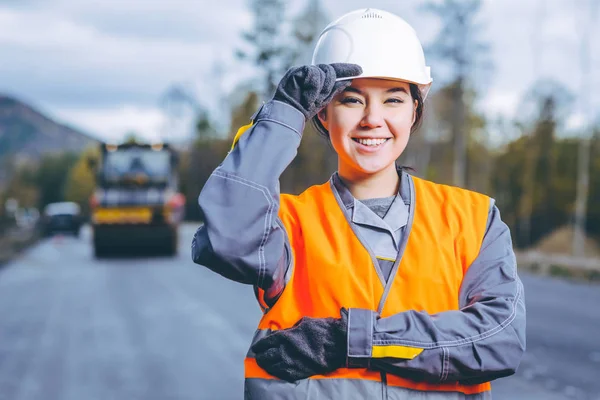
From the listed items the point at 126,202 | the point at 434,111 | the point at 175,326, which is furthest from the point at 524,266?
the point at 434,111

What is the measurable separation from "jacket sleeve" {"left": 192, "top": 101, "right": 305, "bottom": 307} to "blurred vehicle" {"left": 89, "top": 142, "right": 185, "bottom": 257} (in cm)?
2211

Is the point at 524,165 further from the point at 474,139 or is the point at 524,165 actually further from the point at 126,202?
the point at 126,202

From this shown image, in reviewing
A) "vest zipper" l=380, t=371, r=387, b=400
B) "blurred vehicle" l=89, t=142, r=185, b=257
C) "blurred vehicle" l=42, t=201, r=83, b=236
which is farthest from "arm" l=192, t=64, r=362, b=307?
"blurred vehicle" l=42, t=201, r=83, b=236

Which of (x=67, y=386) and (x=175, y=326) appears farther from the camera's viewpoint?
(x=175, y=326)

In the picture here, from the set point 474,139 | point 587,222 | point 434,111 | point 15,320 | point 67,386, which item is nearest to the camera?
point 67,386

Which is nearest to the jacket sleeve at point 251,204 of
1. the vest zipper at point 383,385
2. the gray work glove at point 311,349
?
the gray work glove at point 311,349

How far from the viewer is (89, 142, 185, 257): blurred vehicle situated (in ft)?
79.2

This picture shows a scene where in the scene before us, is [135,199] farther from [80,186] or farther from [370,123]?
[80,186]

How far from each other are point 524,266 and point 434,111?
105 feet

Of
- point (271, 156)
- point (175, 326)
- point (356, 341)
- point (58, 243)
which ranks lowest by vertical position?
point (58, 243)

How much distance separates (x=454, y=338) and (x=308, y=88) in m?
0.71

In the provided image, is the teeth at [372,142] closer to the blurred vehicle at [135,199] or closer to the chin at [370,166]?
the chin at [370,166]

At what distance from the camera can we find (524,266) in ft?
80.0

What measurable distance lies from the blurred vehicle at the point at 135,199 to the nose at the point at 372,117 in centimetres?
2199
